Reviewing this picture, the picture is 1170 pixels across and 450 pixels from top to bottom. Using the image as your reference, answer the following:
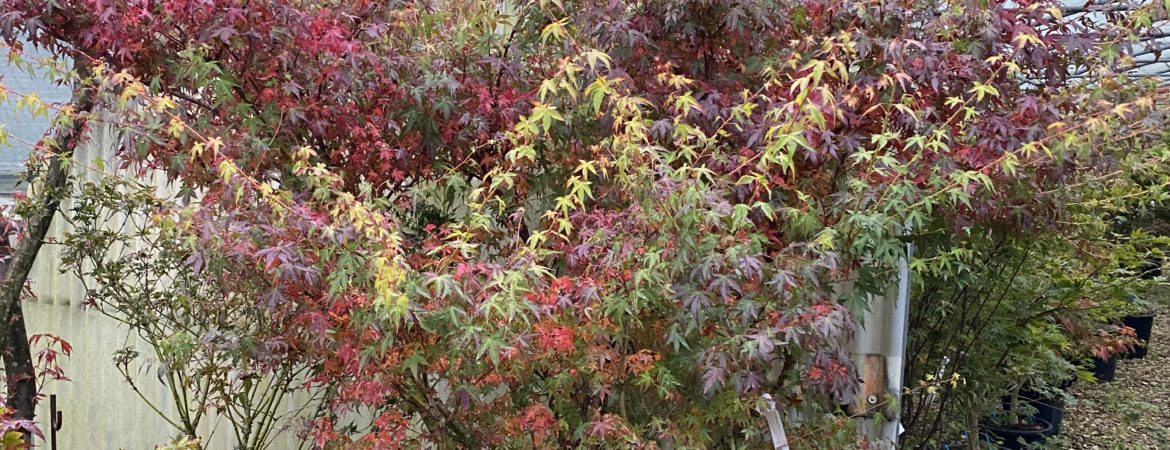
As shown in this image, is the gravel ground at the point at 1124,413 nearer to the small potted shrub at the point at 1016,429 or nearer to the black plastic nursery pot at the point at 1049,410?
the black plastic nursery pot at the point at 1049,410

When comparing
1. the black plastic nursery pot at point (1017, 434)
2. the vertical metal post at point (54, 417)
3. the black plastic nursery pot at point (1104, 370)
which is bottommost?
the black plastic nursery pot at point (1017, 434)

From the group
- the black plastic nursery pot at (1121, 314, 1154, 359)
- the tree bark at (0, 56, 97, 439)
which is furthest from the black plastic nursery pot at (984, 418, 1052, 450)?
the tree bark at (0, 56, 97, 439)

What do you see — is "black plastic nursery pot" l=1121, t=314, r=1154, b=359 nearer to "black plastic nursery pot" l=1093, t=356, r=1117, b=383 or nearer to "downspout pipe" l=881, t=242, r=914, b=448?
"black plastic nursery pot" l=1093, t=356, r=1117, b=383

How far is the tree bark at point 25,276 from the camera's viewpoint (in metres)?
3.72

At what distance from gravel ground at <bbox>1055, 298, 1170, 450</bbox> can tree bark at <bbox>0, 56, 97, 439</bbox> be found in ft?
19.4

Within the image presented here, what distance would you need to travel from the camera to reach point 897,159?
3184 millimetres

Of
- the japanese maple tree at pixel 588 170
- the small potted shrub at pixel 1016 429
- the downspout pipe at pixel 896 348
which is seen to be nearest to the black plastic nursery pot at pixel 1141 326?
the small potted shrub at pixel 1016 429

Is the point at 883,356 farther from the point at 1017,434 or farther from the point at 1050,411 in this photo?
the point at 1050,411

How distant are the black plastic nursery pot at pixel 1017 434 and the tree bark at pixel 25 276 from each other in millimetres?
5236

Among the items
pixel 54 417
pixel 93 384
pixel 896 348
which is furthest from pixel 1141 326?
pixel 54 417

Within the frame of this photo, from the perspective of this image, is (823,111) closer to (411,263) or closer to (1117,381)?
(411,263)

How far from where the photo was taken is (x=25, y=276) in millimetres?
3846

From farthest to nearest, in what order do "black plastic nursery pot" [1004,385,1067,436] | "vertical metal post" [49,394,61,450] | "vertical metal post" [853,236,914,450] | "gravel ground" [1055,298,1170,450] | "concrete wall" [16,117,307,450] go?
"gravel ground" [1055,298,1170,450], "black plastic nursery pot" [1004,385,1067,436], "concrete wall" [16,117,307,450], "vertical metal post" [49,394,61,450], "vertical metal post" [853,236,914,450]

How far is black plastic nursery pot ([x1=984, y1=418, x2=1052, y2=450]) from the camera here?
6012 mm
